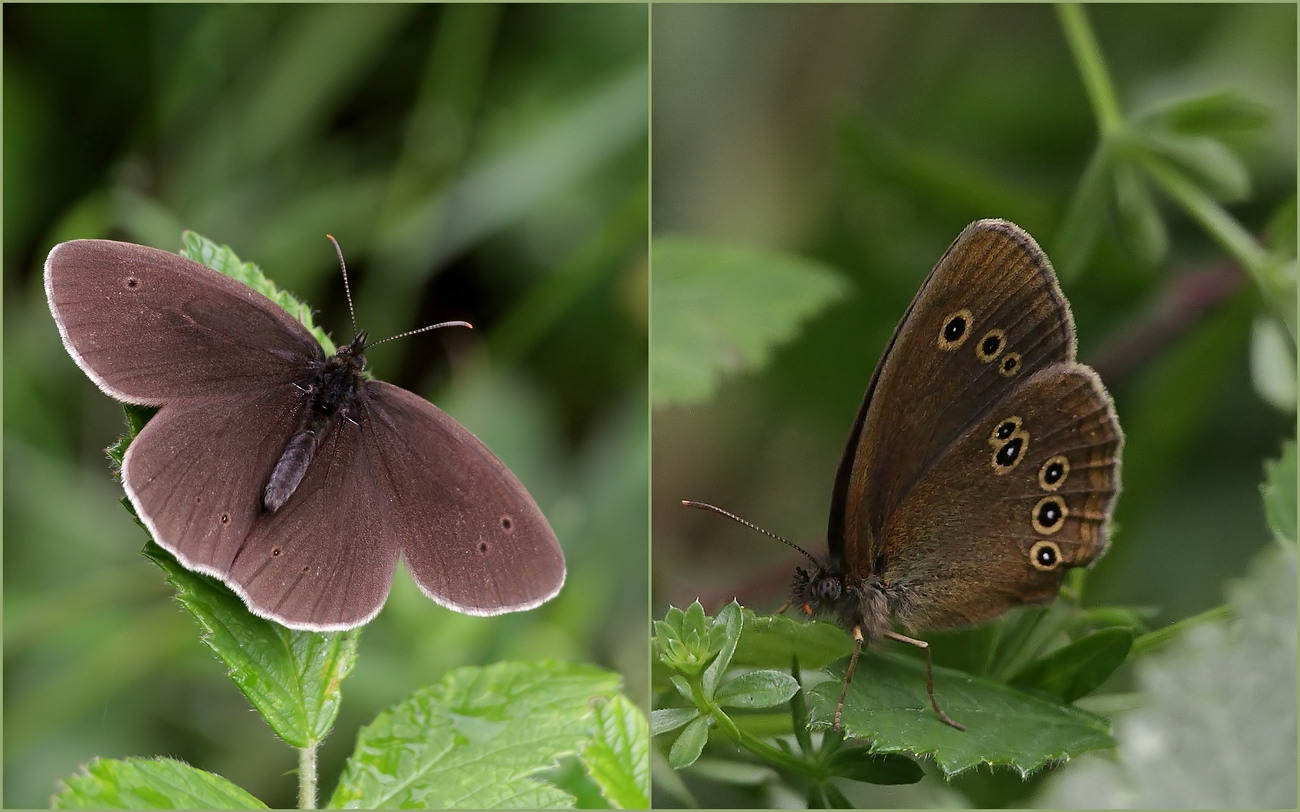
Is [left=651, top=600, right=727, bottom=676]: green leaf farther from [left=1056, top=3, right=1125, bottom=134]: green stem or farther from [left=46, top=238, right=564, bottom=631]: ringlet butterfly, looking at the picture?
[left=1056, top=3, right=1125, bottom=134]: green stem

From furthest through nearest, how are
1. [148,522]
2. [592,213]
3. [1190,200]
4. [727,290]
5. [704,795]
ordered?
[592,213] → [727,290] → [1190,200] → [704,795] → [148,522]

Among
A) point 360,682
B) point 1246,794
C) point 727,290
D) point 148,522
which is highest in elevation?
point 727,290

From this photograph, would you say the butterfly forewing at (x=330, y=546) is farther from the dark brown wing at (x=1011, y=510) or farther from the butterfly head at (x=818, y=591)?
the dark brown wing at (x=1011, y=510)

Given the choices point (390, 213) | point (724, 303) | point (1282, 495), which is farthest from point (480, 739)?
point (390, 213)

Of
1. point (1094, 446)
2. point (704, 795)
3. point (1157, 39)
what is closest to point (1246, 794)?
point (1094, 446)

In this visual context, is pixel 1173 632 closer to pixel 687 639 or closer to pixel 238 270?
pixel 687 639

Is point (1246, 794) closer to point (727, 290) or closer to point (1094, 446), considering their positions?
point (1094, 446)

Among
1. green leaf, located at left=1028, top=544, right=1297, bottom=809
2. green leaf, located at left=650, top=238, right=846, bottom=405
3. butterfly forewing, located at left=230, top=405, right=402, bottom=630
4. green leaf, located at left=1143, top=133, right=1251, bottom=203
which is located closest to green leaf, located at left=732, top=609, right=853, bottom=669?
green leaf, located at left=1028, top=544, right=1297, bottom=809
